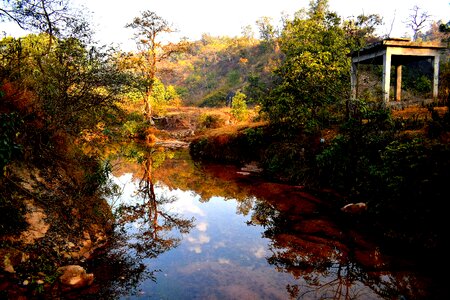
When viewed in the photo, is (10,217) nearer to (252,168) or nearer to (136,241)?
(136,241)

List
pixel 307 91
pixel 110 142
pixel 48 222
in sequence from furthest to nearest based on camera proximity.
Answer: pixel 307 91
pixel 110 142
pixel 48 222

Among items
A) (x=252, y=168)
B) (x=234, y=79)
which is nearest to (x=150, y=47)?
(x=252, y=168)

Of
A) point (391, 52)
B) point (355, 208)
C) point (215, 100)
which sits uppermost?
point (391, 52)

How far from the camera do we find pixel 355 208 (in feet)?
29.4

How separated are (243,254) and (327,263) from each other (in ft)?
6.27

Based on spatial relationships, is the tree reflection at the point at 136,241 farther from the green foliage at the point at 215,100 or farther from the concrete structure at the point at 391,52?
the green foliage at the point at 215,100

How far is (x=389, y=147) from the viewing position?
8.08 meters

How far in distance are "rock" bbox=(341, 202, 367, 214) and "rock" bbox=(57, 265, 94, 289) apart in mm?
7010

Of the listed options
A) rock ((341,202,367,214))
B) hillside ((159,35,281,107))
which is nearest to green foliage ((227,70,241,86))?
hillside ((159,35,281,107))

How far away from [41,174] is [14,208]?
169cm

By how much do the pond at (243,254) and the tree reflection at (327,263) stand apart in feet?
0.06

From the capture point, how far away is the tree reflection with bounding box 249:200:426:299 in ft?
18.1

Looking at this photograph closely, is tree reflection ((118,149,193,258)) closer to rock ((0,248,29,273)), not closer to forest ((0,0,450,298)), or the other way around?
forest ((0,0,450,298))

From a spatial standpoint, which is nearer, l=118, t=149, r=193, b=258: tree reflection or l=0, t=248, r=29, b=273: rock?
l=0, t=248, r=29, b=273: rock
